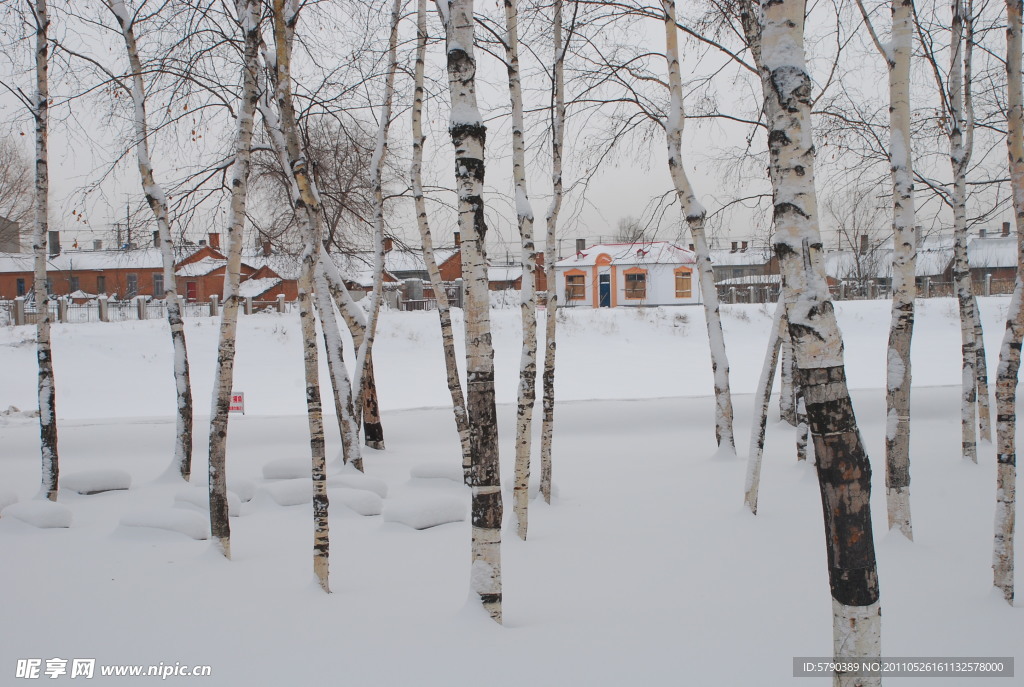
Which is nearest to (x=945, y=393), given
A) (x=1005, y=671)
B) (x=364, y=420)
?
(x=364, y=420)

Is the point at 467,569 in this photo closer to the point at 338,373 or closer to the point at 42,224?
the point at 338,373

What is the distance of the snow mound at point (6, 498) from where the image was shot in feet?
21.0

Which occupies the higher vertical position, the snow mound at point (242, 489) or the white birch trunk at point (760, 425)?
the white birch trunk at point (760, 425)

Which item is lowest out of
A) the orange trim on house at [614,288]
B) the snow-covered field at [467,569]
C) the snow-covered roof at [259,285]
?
the snow-covered field at [467,569]

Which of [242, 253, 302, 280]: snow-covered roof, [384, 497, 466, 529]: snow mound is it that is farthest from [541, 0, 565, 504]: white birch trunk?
[242, 253, 302, 280]: snow-covered roof

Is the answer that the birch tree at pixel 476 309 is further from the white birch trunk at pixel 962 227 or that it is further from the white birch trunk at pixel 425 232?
the white birch trunk at pixel 962 227

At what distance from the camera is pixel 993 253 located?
4809 centimetres

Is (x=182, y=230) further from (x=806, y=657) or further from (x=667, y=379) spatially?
(x=667, y=379)

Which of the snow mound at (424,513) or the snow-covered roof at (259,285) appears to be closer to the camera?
the snow mound at (424,513)

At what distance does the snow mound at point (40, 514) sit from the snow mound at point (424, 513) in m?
2.66

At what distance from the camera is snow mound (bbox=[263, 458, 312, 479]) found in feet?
27.4

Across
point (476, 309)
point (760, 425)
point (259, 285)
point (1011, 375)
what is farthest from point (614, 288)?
point (476, 309)

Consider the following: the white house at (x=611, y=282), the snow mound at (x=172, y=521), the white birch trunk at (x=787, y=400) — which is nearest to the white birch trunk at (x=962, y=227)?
the white birch trunk at (x=787, y=400)

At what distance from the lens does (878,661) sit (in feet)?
8.71
